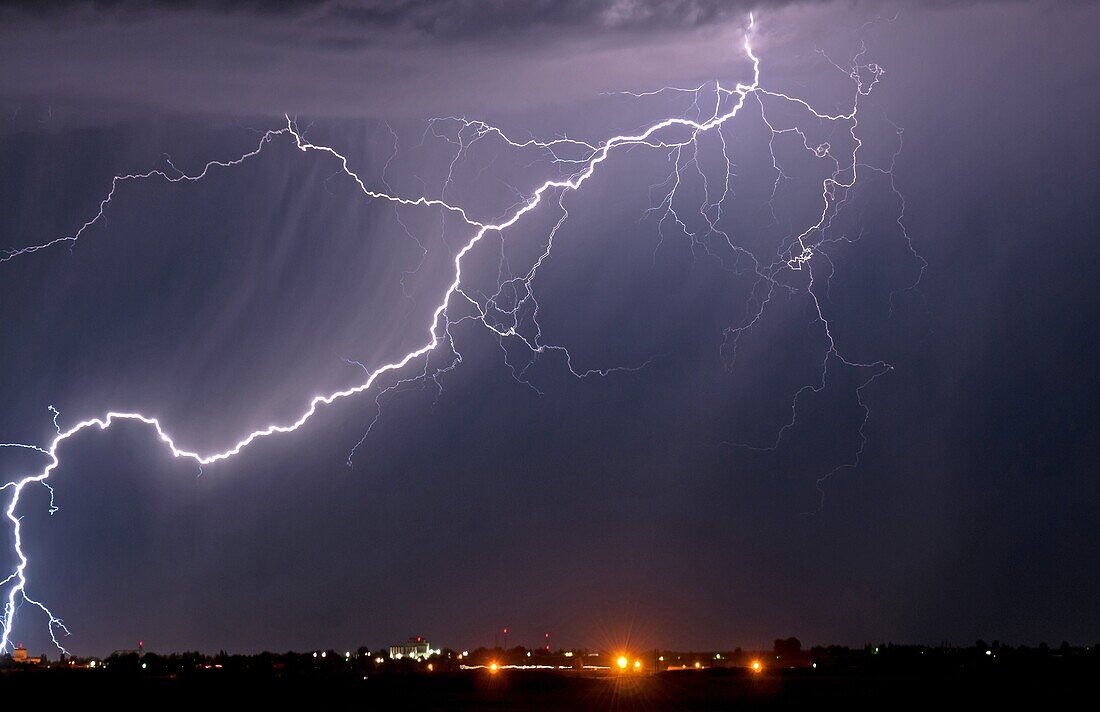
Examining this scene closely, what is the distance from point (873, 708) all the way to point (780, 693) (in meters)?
8.35

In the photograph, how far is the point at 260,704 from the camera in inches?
1107

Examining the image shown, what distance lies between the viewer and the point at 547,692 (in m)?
36.4

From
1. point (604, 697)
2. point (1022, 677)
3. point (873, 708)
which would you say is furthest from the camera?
point (1022, 677)

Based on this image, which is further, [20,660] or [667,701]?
[20,660]

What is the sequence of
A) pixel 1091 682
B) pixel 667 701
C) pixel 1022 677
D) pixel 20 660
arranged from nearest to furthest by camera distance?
pixel 667 701 < pixel 1091 682 < pixel 1022 677 < pixel 20 660

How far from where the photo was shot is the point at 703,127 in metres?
34.7

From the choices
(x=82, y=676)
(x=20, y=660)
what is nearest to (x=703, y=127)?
(x=82, y=676)

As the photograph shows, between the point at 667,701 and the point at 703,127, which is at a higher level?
the point at 703,127

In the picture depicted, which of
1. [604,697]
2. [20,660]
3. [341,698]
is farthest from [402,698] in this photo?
[20,660]

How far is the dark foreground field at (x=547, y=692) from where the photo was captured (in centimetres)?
2914

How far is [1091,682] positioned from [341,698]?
24.8m

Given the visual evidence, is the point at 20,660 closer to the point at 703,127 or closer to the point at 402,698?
the point at 402,698

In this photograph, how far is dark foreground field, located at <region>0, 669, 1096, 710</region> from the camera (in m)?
29.1

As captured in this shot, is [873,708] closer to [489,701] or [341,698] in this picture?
[489,701]
